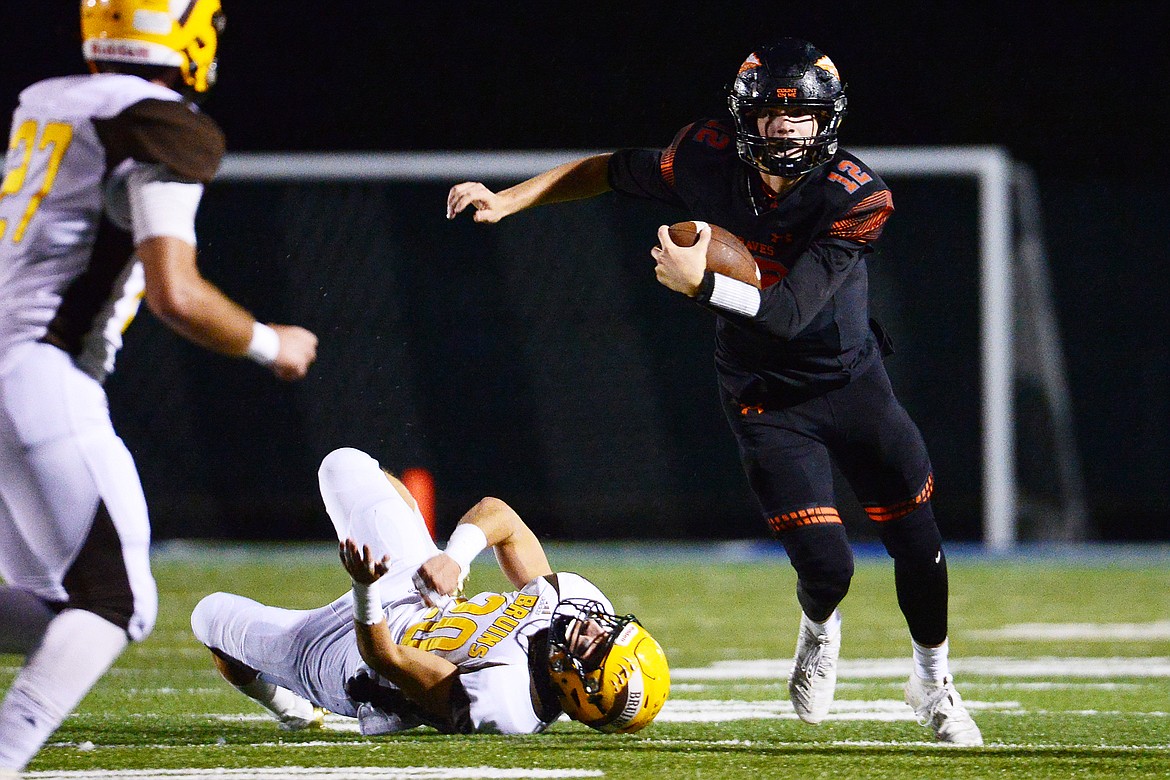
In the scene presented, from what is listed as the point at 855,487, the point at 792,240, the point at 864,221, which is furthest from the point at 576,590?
the point at 864,221

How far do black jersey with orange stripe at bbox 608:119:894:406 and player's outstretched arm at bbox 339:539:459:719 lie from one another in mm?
943

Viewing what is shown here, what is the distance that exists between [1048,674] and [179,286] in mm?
3375

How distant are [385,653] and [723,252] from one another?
107cm

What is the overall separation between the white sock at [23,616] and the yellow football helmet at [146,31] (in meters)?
0.86

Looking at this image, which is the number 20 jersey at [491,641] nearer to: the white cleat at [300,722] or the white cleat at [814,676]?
the white cleat at [300,722]

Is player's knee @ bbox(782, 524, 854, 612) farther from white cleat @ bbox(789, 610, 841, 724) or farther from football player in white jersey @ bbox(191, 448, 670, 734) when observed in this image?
football player in white jersey @ bbox(191, 448, 670, 734)

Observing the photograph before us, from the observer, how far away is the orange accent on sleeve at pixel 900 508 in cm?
388

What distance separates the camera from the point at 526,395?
10148 mm

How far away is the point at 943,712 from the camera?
12.3 ft

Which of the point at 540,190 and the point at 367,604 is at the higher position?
the point at 540,190

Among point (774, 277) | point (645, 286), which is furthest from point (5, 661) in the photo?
point (645, 286)

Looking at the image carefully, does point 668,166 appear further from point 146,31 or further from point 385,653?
point 146,31

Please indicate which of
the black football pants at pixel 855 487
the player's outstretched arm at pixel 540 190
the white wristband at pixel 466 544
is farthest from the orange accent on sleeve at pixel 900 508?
the player's outstretched arm at pixel 540 190

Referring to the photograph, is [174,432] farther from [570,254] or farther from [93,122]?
[93,122]
